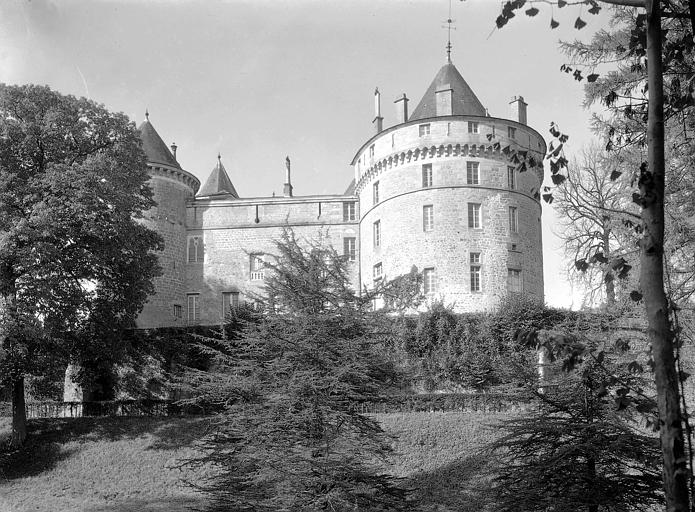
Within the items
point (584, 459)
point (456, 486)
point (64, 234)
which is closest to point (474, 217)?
point (64, 234)

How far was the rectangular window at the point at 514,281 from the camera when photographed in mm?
38781

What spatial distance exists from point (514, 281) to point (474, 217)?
3.69 m

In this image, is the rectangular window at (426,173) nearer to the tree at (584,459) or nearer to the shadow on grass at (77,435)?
the shadow on grass at (77,435)

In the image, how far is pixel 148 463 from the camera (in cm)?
2425

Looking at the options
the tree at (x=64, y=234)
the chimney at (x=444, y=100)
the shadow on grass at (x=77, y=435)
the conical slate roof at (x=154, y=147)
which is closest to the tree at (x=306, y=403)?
the shadow on grass at (x=77, y=435)

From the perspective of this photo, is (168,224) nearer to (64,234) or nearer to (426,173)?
(426,173)

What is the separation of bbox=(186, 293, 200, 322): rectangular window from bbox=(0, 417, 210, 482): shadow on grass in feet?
59.0

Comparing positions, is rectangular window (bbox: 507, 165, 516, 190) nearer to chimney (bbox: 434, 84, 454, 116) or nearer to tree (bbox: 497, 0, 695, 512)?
chimney (bbox: 434, 84, 454, 116)

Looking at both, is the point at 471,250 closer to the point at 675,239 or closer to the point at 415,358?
the point at 415,358

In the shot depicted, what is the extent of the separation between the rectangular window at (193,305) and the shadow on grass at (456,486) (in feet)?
88.7

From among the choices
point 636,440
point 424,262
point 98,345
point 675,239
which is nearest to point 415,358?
point 424,262

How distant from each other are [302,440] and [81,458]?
43.1ft

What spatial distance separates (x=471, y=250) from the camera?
1528 inches

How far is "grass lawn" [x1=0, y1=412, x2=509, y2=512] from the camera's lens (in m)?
20.7
